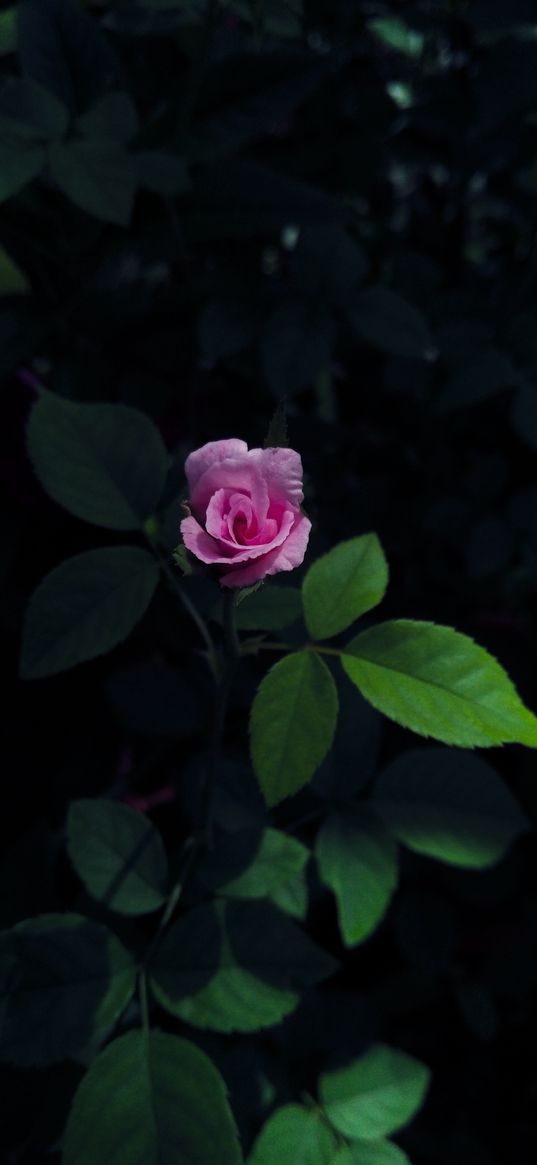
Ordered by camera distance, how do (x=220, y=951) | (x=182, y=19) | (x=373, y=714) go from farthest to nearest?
(x=182, y=19), (x=373, y=714), (x=220, y=951)

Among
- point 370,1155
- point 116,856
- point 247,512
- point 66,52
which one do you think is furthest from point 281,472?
point 66,52

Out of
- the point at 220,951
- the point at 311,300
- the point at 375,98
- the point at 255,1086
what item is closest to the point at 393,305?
the point at 311,300

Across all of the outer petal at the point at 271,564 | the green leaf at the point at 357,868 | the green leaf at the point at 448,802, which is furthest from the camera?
the green leaf at the point at 448,802

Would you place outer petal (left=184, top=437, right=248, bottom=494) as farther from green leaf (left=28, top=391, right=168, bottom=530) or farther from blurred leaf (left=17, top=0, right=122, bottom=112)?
blurred leaf (left=17, top=0, right=122, bottom=112)

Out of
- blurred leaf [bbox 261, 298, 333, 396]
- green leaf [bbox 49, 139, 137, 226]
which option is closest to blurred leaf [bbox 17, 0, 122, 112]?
green leaf [bbox 49, 139, 137, 226]

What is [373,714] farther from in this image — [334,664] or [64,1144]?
[64,1144]

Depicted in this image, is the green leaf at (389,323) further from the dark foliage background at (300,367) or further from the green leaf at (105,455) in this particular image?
the green leaf at (105,455)

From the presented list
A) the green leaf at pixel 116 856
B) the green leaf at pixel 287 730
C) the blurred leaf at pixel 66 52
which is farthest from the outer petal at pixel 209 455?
the blurred leaf at pixel 66 52
